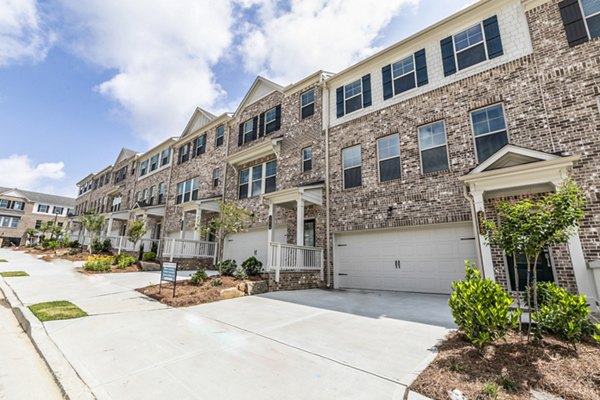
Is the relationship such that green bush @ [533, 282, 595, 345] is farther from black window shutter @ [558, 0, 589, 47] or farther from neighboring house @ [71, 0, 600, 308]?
black window shutter @ [558, 0, 589, 47]

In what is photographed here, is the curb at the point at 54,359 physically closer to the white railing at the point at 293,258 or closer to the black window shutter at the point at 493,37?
the white railing at the point at 293,258

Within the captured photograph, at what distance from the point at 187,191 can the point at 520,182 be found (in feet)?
61.6

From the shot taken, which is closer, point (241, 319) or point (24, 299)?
point (241, 319)

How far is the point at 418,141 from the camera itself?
10.4 meters

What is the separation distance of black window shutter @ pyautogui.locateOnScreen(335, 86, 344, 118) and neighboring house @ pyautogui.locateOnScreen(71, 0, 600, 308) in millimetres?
53

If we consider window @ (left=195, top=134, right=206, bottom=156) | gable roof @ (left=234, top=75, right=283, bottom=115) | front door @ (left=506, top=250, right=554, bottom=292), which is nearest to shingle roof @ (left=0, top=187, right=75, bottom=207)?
window @ (left=195, top=134, right=206, bottom=156)

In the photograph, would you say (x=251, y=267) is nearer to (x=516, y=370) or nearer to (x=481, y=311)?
(x=481, y=311)

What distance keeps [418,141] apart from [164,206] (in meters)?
18.1

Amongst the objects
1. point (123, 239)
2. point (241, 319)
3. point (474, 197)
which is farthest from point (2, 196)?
point (474, 197)

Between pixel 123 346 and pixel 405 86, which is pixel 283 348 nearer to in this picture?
pixel 123 346

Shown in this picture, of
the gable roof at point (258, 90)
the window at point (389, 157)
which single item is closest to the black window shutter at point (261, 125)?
the gable roof at point (258, 90)

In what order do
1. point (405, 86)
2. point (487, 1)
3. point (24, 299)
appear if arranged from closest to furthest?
point (24, 299) → point (487, 1) → point (405, 86)

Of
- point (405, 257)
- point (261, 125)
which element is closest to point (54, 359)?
point (405, 257)

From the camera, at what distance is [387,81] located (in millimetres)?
11852
